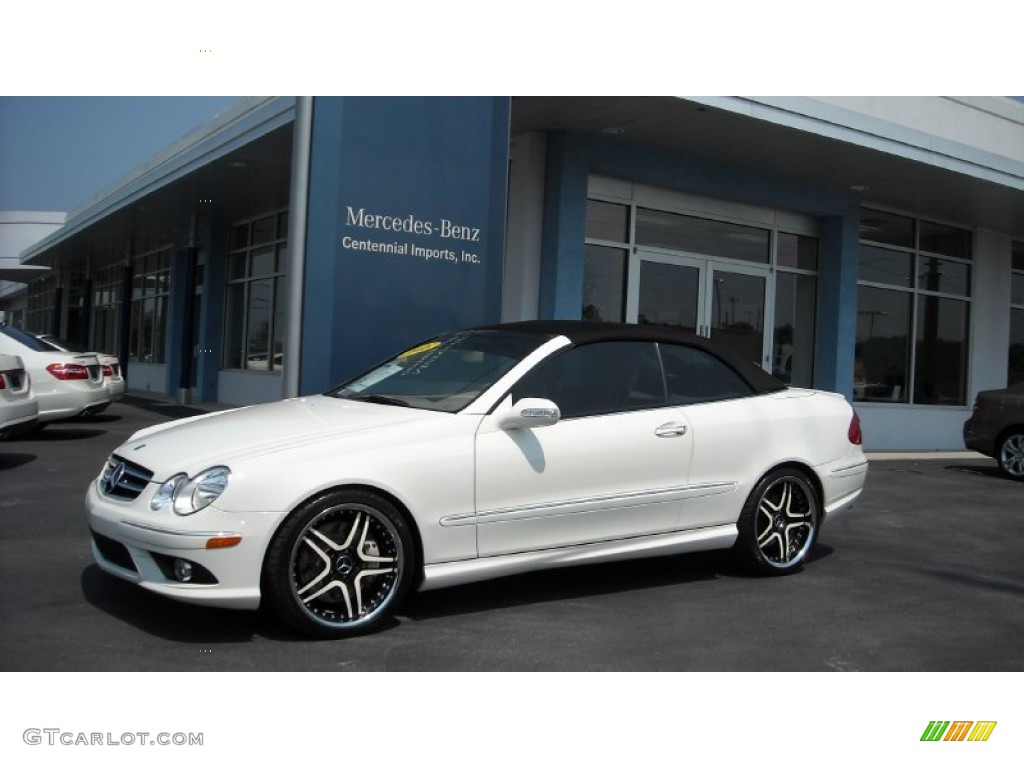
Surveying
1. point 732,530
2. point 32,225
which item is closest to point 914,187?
point 732,530


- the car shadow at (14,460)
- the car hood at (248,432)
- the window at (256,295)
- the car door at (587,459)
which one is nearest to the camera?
the car hood at (248,432)

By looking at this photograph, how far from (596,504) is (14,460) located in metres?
7.04

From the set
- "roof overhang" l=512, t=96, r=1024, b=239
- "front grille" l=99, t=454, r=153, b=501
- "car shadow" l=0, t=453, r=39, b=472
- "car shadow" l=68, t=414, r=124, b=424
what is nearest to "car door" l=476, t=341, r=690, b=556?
"front grille" l=99, t=454, r=153, b=501

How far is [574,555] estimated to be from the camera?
15.7ft

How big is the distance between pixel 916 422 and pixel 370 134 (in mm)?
12025

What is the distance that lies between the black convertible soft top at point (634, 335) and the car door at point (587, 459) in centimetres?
7

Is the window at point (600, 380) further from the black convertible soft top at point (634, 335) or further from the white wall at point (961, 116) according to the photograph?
the white wall at point (961, 116)

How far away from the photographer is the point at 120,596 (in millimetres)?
4672

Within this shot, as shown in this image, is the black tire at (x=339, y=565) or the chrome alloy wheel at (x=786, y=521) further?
the chrome alloy wheel at (x=786, y=521)

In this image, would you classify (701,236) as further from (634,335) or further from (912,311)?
(634,335)

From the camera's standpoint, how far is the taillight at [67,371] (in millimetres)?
11680

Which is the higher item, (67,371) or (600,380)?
(600,380)

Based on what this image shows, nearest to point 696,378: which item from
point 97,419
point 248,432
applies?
point 248,432

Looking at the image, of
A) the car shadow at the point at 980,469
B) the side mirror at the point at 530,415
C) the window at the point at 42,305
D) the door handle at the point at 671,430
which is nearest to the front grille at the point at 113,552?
the side mirror at the point at 530,415
